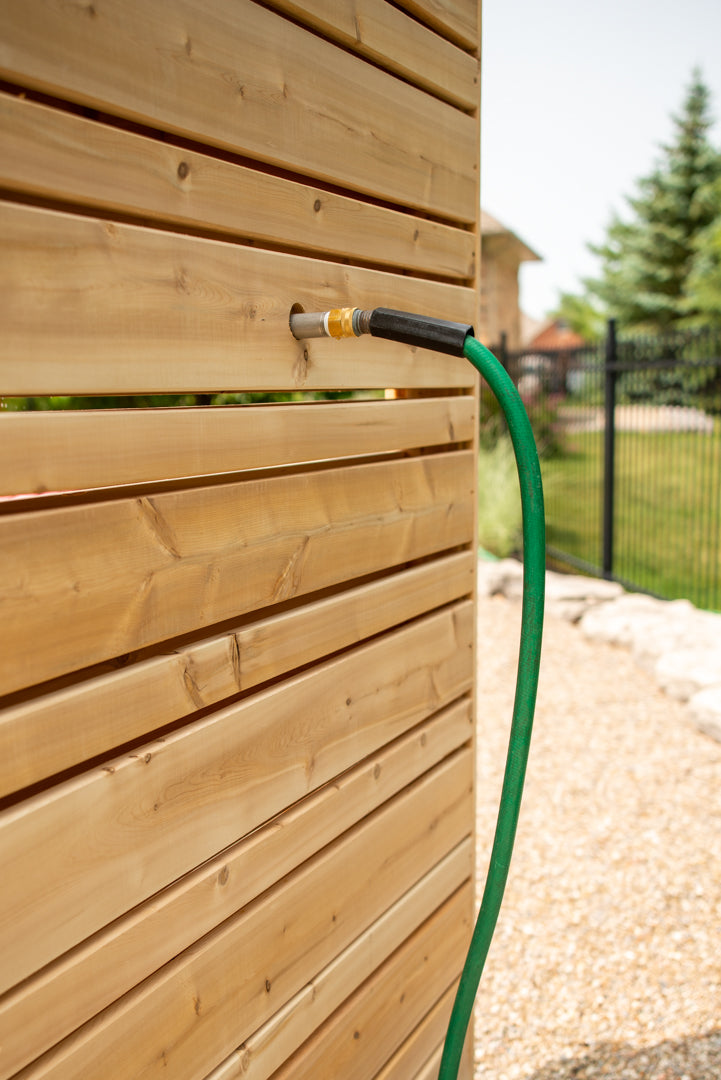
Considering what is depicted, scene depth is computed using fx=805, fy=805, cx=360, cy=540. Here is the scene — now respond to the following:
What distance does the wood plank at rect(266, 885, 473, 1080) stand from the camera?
4.45 ft

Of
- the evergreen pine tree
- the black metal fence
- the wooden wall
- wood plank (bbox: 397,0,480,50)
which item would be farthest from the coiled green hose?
the evergreen pine tree

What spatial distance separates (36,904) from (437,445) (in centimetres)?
115

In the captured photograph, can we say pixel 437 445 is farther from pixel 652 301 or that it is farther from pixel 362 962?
pixel 652 301

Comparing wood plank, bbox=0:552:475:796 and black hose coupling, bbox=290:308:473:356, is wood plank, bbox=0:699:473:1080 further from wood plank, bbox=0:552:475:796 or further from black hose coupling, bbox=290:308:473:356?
black hose coupling, bbox=290:308:473:356

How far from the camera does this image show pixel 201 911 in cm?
107

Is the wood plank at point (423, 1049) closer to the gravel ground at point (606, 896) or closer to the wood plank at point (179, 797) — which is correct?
the gravel ground at point (606, 896)

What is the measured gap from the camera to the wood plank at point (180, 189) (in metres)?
0.80

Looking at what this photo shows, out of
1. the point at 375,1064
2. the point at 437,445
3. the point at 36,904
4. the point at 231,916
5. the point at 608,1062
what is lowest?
the point at 608,1062

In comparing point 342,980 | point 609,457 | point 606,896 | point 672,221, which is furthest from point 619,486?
point 672,221

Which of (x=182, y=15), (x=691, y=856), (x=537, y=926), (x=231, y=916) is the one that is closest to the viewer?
(x=182, y=15)

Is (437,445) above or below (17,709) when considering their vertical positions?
above

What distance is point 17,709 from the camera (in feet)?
2.67

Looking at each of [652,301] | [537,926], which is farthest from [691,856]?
[652,301]

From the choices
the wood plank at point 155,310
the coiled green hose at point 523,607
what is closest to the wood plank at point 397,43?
the wood plank at point 155,310
